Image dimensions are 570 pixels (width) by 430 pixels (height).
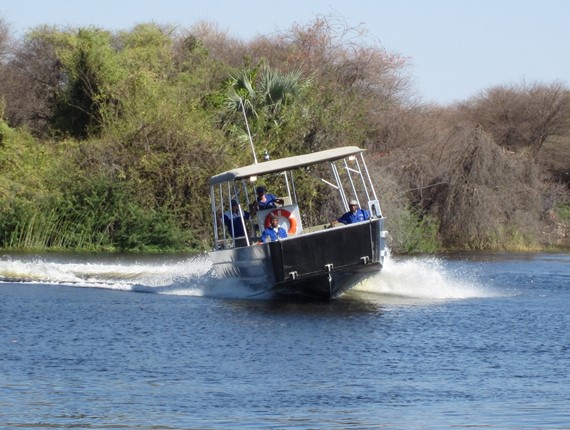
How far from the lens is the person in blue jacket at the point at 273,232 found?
23.5 meters

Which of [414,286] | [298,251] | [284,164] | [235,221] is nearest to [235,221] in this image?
[235,221]

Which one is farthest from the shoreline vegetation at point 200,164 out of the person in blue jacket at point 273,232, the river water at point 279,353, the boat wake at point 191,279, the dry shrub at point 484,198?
the person in blue jacket at point 273,232

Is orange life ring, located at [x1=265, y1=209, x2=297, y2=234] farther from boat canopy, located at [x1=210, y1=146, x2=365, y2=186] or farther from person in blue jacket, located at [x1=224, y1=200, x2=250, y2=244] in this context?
boat canopy, located at [x1=210, y1=146, x2=365, y2=186]

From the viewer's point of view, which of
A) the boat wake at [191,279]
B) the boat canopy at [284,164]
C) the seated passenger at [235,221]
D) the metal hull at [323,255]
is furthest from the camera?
the boat wake at [191,279]

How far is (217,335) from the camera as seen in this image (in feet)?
66.5

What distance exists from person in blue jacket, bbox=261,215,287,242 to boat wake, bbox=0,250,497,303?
1802mm

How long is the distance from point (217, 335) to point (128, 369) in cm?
343

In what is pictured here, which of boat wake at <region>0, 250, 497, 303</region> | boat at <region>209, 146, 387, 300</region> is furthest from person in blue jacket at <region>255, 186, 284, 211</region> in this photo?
boat wake at <region>0, 250, 497, 303</region>

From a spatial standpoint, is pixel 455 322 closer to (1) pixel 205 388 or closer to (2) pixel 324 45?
(1) pixel 205 388

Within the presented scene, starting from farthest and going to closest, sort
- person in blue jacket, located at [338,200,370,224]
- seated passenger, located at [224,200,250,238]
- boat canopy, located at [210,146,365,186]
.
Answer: seated passenger, located at [224,200,250,238]
person in blue jacket, located at [338,200,370,224]
boat canopy, located at [210,146,365,186]

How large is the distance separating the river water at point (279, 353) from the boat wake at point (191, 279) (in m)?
0.05

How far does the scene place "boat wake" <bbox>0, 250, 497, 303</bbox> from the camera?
26312 mm

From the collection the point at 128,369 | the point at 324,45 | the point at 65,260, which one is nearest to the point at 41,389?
the point at 128,369

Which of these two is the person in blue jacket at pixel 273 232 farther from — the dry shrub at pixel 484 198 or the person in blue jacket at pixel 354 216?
the dry shrub at pixel 484 198
